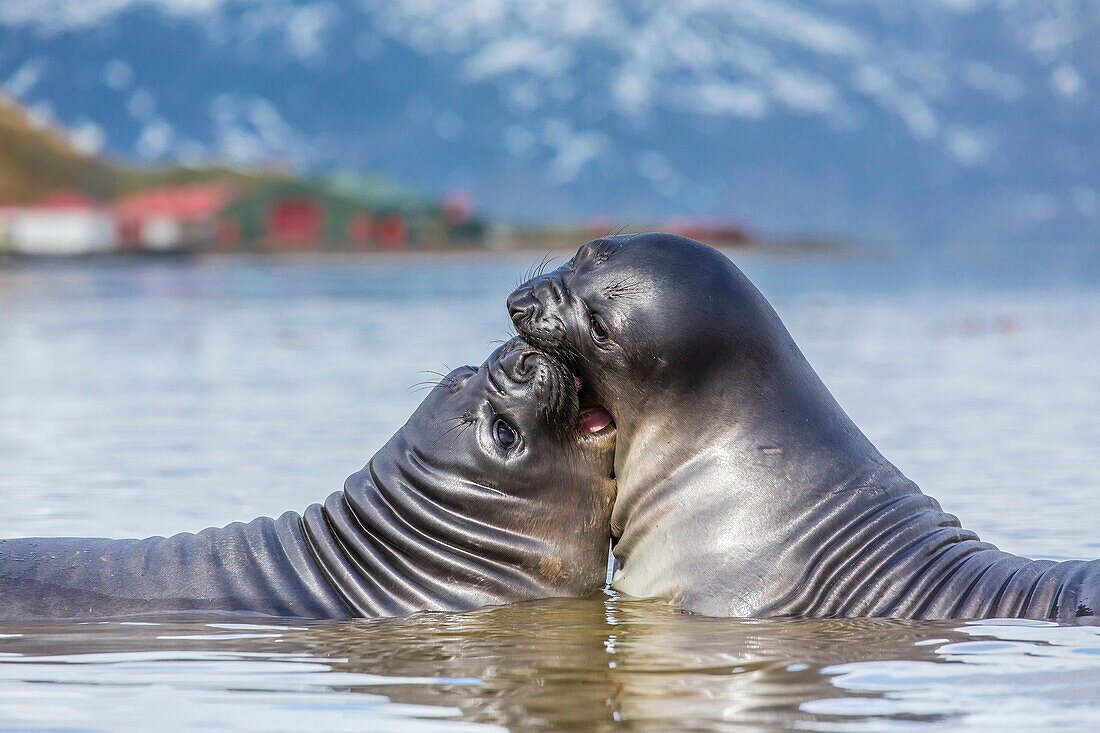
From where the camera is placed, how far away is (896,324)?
2575cm

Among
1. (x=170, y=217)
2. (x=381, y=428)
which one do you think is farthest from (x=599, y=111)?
(x=381, y=428)

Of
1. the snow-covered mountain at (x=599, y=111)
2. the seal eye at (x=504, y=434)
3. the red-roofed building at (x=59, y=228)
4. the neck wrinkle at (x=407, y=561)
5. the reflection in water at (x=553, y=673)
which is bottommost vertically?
the reflection in water at (x=553, y=673)

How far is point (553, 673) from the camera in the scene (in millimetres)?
6531

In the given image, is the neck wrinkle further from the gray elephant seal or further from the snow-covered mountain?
the snow-covered mountain

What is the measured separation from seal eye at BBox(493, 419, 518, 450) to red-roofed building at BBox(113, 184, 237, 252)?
76.0 metres

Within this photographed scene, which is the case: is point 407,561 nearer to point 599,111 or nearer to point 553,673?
point 553,673

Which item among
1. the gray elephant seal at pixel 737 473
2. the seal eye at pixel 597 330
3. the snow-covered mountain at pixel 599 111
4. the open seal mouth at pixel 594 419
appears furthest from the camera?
the snow-covered mountain at pixel 599 111

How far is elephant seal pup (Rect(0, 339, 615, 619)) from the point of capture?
303 inches

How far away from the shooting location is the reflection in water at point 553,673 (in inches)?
231

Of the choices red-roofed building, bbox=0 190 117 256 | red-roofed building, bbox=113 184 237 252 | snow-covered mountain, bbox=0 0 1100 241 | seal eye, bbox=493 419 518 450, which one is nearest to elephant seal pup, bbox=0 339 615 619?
seal eye, bbox=493 419 518 450

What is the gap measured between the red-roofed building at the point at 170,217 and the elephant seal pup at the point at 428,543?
2981 inches

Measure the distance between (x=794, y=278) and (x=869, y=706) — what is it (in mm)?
42718

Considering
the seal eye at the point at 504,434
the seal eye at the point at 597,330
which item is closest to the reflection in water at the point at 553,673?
the seal eye at the point at 504,434

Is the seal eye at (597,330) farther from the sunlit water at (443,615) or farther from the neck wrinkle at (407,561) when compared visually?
the sunlit water at (443,615)
